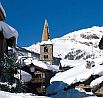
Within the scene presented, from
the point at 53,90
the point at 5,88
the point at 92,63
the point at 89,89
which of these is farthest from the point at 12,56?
the point at 92,63

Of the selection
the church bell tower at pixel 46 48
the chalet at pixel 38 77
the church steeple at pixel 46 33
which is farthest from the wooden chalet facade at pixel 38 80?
the church steeple at pixel 46 33

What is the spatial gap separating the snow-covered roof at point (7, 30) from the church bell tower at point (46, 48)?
73.8 metres

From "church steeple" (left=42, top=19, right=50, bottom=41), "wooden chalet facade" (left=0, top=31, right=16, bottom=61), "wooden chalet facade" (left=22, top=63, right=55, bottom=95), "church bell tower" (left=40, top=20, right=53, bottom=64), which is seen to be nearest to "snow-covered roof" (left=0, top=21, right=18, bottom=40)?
"wooden chalet facade" (left=0, top=31, right=16, bottom=61)

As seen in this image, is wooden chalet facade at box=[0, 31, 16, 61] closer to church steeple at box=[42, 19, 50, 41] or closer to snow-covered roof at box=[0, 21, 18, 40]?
snow-covered roof at box=[0, 21, 18, 40]

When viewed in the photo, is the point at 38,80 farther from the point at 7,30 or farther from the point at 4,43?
the point at 7,30

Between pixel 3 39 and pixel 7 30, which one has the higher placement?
pixel 7 30

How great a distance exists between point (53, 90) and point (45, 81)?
486 cm

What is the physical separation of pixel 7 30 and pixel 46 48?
78025 mm

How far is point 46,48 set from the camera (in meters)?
96.6

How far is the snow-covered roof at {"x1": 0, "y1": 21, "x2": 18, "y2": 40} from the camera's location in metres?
17.9

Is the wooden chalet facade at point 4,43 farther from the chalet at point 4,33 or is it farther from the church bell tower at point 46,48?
the church bell tower at point 46,48

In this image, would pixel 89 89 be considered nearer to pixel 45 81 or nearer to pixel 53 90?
pixel 53 90

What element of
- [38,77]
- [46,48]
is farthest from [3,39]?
[46,48]

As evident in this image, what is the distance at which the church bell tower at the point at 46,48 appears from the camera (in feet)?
309
